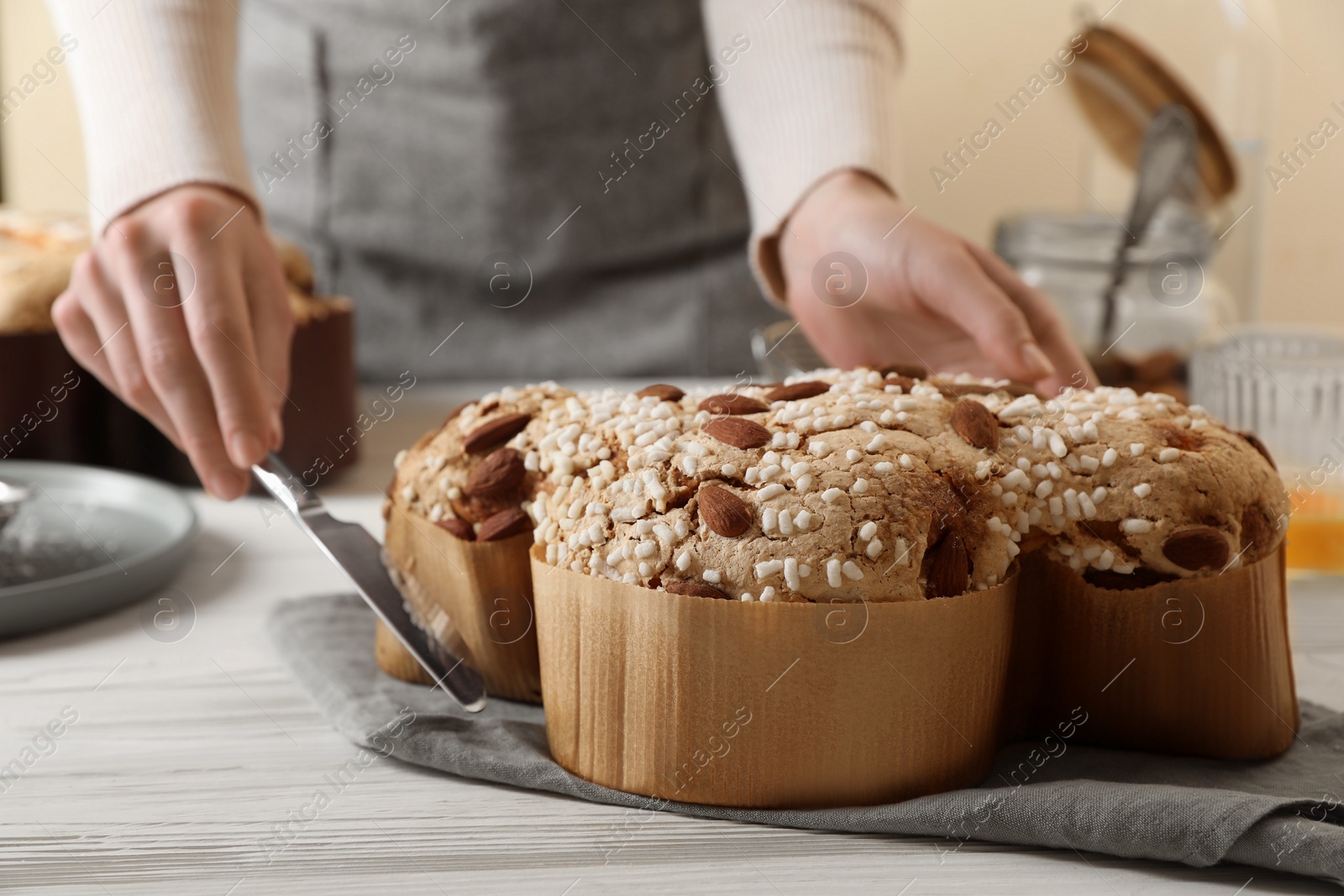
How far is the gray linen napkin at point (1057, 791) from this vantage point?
2.02 feet

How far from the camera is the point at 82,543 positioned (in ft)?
3.75

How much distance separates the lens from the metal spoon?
157 centimetres

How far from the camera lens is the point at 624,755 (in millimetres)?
703

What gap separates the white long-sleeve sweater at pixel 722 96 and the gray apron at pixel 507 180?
0.38 metres

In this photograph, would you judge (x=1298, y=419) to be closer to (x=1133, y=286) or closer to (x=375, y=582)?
(x=1133, y=286)

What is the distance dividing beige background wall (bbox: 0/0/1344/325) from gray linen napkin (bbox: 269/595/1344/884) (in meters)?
2.00

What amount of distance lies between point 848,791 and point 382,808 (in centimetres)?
28

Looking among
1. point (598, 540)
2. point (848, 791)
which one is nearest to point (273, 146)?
point (598, 540)

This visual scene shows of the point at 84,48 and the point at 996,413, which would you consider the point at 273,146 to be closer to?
the point at 84,48

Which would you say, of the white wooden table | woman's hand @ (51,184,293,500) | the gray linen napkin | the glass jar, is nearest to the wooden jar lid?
the glass jar

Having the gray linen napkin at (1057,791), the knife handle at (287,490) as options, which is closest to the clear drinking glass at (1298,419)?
the gray linen napkin at (1057,791)

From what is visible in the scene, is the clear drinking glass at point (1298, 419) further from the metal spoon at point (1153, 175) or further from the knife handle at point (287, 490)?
the knife handle at point (287, 490)

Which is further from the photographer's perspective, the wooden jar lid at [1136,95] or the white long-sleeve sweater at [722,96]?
the wooden jar lid at [1136,95]

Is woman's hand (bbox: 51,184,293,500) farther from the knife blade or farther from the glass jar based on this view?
the glass jar
